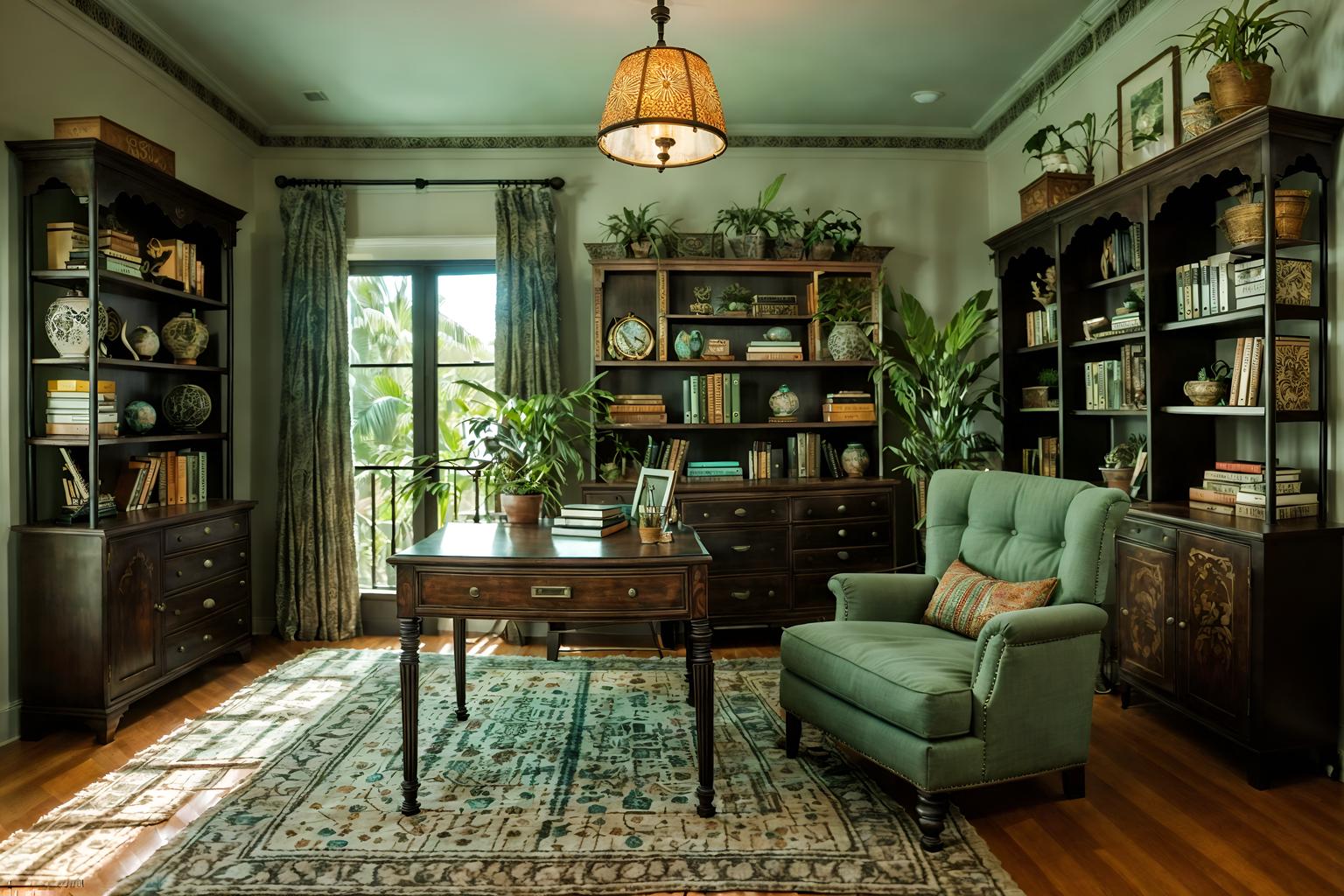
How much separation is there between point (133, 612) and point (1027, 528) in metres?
3.45

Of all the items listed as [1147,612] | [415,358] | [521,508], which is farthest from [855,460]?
[415,358]

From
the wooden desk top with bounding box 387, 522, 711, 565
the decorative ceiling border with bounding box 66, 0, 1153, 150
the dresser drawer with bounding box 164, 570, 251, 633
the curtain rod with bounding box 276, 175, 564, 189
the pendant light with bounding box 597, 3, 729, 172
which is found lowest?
the dresser drawer with bounding box 164, 570, 251, 633

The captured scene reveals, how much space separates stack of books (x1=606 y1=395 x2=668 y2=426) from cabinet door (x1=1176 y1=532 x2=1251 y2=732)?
258cm

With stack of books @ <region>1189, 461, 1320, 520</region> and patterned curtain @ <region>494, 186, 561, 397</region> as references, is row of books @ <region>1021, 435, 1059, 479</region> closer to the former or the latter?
stack of books @ <region>1189, 461, 1320, 520</region>

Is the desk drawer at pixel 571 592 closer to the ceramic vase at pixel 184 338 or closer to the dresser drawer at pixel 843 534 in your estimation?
the dresser drawer at pixel 843 534

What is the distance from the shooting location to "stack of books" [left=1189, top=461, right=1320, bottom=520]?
272 centimetres

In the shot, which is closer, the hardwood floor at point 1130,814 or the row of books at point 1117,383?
the hardwood floor at point 1130,814

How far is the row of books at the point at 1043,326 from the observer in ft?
13.3

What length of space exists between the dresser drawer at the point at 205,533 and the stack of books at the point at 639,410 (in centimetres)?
197

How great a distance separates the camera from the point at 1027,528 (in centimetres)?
282

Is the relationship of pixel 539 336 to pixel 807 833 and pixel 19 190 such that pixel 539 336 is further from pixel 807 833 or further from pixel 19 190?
pixel 807 833

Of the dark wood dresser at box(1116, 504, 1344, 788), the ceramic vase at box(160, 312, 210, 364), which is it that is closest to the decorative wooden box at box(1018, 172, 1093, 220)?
the dark wood dresser at box(1116, 504, 1344, 788)

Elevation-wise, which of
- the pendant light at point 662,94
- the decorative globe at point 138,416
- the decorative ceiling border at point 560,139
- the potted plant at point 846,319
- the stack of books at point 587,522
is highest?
the decorative ceiling border at point 560,139

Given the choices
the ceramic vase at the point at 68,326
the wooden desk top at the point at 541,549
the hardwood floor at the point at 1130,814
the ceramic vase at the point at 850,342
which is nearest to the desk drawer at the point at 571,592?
the wooden desk top at the point at 541,549
